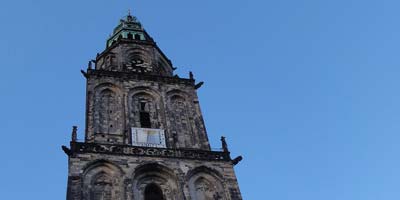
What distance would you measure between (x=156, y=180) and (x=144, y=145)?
1.58 meters

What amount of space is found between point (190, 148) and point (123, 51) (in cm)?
781

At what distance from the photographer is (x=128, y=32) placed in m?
26.9

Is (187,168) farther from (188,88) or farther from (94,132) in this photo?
(188,88)

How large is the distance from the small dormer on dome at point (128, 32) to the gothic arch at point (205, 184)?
403 inches

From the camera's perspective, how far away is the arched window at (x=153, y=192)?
52.7ft

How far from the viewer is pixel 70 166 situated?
1605 centimetres

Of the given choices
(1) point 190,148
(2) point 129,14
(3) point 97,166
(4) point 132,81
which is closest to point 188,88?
(4) point 132,81

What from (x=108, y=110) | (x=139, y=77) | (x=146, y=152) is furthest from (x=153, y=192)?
(x=139, y=77)

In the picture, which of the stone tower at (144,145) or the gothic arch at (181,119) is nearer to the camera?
the stone tower at (144,145)

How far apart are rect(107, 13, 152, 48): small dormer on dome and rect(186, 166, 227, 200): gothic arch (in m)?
10.2

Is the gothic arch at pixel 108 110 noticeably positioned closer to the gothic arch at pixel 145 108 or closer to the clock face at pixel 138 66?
the gothic arch at pixel 145 108

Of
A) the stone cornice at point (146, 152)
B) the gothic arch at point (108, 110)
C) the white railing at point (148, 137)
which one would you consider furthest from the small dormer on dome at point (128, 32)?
the stone cornice at point (146, 152)

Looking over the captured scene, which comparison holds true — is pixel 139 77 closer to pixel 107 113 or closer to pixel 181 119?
pixel 107 113

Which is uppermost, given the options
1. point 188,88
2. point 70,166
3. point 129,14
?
point 129,14
